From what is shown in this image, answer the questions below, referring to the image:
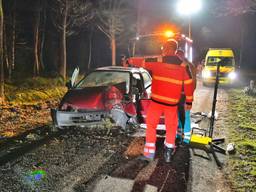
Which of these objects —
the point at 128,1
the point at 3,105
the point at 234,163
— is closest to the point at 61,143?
the point at 234,163

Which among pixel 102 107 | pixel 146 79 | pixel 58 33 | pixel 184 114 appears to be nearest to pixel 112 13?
pixel 58 33

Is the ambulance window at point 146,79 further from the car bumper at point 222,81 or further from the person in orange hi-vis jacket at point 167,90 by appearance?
the car bumper at point 222,81

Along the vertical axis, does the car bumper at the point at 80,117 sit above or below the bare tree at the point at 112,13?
below

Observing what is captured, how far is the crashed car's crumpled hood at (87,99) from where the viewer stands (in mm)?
6367

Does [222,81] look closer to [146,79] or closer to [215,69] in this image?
[215,69]

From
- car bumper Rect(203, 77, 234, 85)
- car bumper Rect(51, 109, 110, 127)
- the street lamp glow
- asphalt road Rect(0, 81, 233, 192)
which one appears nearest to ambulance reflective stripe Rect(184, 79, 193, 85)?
asphalt road Rect(0, 81, 233, 192)

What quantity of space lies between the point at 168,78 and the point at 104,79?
3035mm

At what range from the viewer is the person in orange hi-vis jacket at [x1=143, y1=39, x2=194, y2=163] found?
4.75m

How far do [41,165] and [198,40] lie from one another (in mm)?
44558

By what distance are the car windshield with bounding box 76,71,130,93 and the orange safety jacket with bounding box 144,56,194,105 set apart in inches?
86.8

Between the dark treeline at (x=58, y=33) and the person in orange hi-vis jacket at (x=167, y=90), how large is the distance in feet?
41.0

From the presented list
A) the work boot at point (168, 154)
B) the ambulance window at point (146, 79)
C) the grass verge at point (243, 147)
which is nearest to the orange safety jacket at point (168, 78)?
the work boot at point (168, 154)

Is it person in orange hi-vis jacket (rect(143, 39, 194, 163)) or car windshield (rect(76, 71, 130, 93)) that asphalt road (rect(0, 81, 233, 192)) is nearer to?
person in orange hi-vis jacket (rect(143, 39, 194, 163))

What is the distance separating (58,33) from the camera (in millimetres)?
25156
